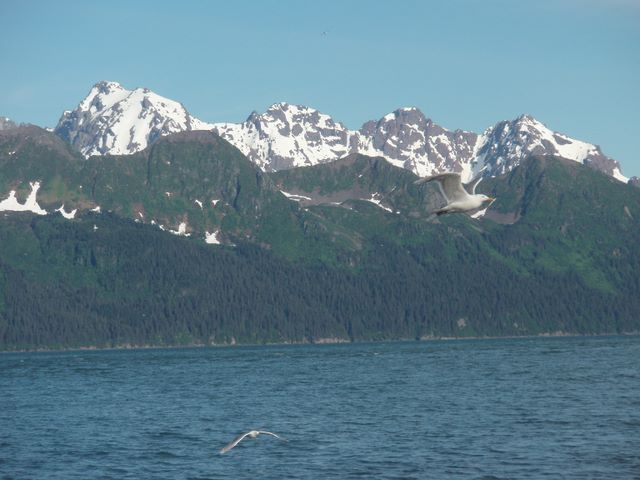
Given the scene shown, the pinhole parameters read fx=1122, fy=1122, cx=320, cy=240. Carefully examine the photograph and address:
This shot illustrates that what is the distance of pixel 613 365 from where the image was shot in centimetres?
17275

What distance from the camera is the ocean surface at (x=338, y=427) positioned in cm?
7269

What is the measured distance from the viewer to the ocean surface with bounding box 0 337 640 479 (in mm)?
72688

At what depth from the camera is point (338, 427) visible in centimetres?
9369

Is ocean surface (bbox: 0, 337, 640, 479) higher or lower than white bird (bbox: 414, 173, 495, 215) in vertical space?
lower

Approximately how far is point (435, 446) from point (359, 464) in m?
9.72

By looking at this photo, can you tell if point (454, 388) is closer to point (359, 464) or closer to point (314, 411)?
point (314, 411)

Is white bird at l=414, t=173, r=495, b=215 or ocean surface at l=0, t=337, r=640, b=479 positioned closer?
white bird at l=414, t=173, r=495, b=215

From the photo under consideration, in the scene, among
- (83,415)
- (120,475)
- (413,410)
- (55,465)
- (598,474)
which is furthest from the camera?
(83,415)

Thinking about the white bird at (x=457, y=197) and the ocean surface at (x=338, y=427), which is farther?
the ocean surface at (x=338, y=427)

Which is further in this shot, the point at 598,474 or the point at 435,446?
the point at 435,446

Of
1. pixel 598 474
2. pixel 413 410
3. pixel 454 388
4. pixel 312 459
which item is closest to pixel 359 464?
pixel 312 459

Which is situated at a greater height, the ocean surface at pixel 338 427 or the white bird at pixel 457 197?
the white bird at pixel 457 197

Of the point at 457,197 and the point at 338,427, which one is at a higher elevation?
the point at 457,197

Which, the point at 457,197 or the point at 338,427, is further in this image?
the point at 338,427
